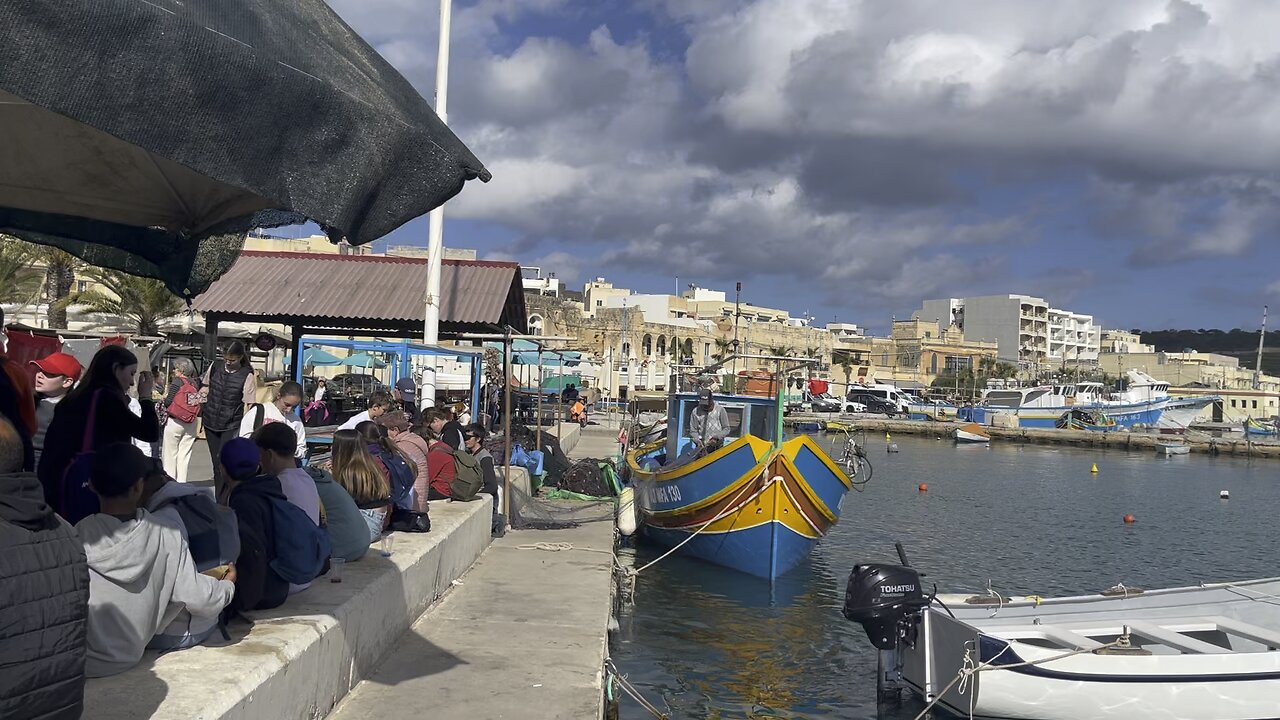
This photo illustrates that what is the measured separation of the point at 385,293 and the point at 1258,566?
58.3ft

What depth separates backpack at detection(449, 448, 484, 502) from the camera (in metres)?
9.96

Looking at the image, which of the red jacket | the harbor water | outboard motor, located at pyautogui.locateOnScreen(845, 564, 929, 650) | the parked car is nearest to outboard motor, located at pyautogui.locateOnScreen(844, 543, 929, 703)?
outboard motor, located at pyautogui.locateOnScreen(845, 564, 929, 650)

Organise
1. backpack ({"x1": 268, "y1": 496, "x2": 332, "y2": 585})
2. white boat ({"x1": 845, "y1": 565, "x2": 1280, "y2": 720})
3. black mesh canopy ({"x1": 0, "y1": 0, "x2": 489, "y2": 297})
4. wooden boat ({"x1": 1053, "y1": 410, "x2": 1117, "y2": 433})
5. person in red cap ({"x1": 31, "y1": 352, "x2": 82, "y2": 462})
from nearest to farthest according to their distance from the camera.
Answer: black mesh canopy ({"x1": 0, "y1": 0, "x2": 489, "y2": 297}) → backpack ({"x1": 268, "y1": 496, "x2": 332, "y2": 585}) → person in red cap ({"x1": 31, "y1": 352, "x2": 82, "y2": 462}) → white boat ({"x1": 845, "y1": 565, "x2": 1280, "y2": 720}) → wooden boat ({"x1": 1053, "y1": 410, "x2": 1117, "y2": 433})

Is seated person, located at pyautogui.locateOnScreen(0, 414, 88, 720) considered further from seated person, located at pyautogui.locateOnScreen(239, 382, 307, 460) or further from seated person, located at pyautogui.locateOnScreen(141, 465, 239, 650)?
seated person, located at pyautogui.locateOnScreen(239, 382, 307, 460)

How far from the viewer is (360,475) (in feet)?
23.5

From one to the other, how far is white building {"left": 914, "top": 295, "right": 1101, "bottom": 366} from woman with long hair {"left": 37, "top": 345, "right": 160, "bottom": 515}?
12426cm

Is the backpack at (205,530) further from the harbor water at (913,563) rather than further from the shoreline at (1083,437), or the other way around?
the shoreline at (1083,437)

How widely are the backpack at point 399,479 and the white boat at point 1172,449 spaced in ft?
186

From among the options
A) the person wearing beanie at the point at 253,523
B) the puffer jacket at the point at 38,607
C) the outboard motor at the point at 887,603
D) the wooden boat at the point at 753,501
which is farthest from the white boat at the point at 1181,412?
the puffer jacket at the point at 38,607

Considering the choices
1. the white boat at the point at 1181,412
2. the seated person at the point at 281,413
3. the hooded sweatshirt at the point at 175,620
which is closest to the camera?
the hooded sweatshirt at the point at 175,620

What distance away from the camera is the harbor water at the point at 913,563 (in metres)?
10.6

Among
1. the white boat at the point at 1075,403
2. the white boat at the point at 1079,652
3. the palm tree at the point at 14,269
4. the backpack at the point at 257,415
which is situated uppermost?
the palm tree at the point at 14,269

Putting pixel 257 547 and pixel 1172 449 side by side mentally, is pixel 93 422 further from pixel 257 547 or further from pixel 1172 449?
pixel 1172 449

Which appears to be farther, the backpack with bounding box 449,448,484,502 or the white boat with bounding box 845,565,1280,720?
the backpack with bounding box 449,448,484,502
